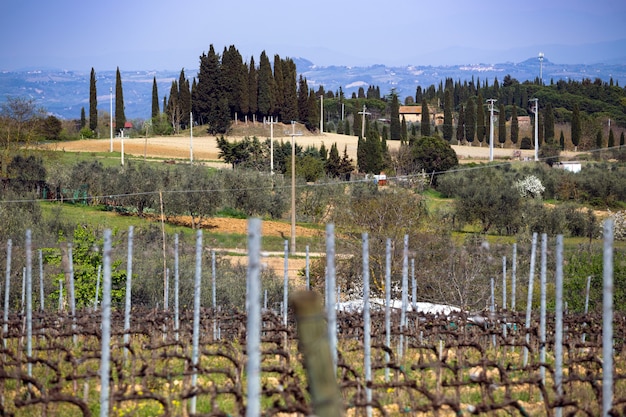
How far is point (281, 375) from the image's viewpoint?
980 centimetres

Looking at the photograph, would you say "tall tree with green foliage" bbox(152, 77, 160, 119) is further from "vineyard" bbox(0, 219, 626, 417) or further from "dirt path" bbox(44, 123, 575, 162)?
"vineyard" bbox(0, 219, 626, 417)

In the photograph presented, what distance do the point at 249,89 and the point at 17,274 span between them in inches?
2119

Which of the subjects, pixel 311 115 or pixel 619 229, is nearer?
pixel 619 229

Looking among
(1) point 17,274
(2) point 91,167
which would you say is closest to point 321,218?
(2) point 91,167

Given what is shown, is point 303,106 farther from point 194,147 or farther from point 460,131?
point 194,147

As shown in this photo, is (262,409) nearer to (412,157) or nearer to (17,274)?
(17,274)

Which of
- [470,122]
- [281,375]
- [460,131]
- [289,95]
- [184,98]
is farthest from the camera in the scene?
[460,131]

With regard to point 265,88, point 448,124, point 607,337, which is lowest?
point 607,337

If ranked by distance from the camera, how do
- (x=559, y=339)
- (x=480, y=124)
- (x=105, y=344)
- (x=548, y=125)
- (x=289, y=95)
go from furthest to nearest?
(x=480, y=124) < (x=548, y=125) < (x=289, y=95) < (x=559, y=339) < (x=105, y=344)

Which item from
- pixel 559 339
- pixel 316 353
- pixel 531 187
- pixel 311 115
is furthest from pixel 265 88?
pixel 316 353

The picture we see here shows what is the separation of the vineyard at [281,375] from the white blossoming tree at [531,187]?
30.3 m

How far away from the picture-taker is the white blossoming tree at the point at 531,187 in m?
46.6

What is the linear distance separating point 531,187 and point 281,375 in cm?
3894

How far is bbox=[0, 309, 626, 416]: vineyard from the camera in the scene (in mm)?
8242
